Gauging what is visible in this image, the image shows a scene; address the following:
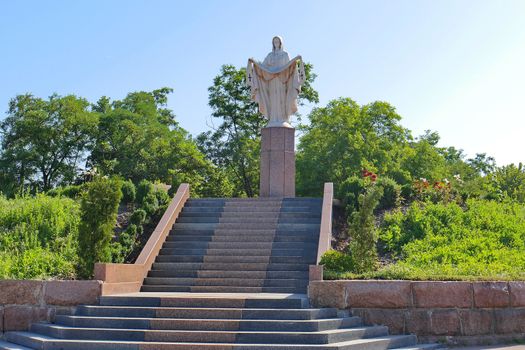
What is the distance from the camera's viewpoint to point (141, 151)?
30.9 m

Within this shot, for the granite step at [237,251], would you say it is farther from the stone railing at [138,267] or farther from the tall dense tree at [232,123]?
the tall dense tree at [232,123]

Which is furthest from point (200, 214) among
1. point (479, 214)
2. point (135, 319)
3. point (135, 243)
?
point (479, 214)

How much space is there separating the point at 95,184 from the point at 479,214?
10033 millimetres

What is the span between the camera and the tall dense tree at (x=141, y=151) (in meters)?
29.5

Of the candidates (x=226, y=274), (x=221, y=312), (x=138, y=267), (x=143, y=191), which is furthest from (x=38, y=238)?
(x=221, y=312)

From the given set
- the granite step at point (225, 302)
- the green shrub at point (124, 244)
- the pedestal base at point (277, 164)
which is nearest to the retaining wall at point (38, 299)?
the granite step at point (225, 302)

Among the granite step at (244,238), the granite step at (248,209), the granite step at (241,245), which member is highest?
the granite step at (248,209)

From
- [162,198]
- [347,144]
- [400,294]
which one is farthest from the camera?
[347,144]

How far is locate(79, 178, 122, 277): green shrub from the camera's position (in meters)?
11.4

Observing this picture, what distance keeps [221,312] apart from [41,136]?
1011 inches

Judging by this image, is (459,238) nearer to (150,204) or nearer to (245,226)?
(245,226)

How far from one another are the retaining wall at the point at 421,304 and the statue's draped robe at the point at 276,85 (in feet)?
30.7

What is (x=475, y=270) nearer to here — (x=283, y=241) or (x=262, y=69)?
(x=283, y=241)

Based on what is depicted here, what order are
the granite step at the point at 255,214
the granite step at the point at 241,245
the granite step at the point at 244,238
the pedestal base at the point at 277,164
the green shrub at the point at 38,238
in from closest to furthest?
1. the green shrub at the point at 38,238
2. the granite step at the point at 241,245
3. the granite step at the point at 244,238
4. the granite step at the point at 255,214
5. the pedestal base at the point at 277,164
